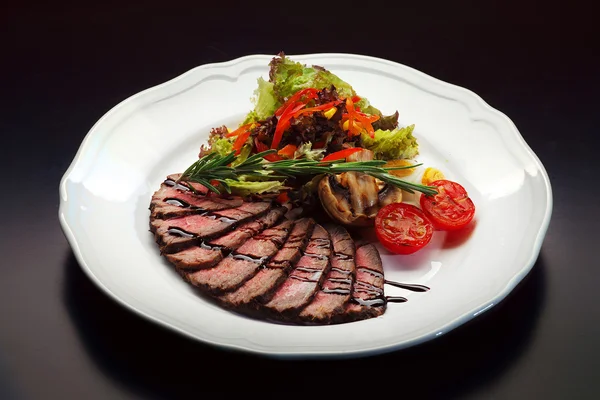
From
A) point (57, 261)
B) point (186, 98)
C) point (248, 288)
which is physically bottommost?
point (57, 261)

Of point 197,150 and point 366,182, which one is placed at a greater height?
point 366,182

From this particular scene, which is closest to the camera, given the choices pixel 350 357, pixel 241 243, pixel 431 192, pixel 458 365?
pixel 350 357

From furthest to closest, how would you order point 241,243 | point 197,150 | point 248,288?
point 197,150, point 241,243, point 248,288

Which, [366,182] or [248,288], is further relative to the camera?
[366,182]

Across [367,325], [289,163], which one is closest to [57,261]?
[289,163]

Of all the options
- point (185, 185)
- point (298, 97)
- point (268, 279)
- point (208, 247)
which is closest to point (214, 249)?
point (208, 247)

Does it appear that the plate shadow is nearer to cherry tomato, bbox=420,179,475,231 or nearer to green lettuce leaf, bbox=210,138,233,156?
cherry tomato, bbox=420,179,475,231

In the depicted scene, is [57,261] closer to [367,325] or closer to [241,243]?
[241,243]
